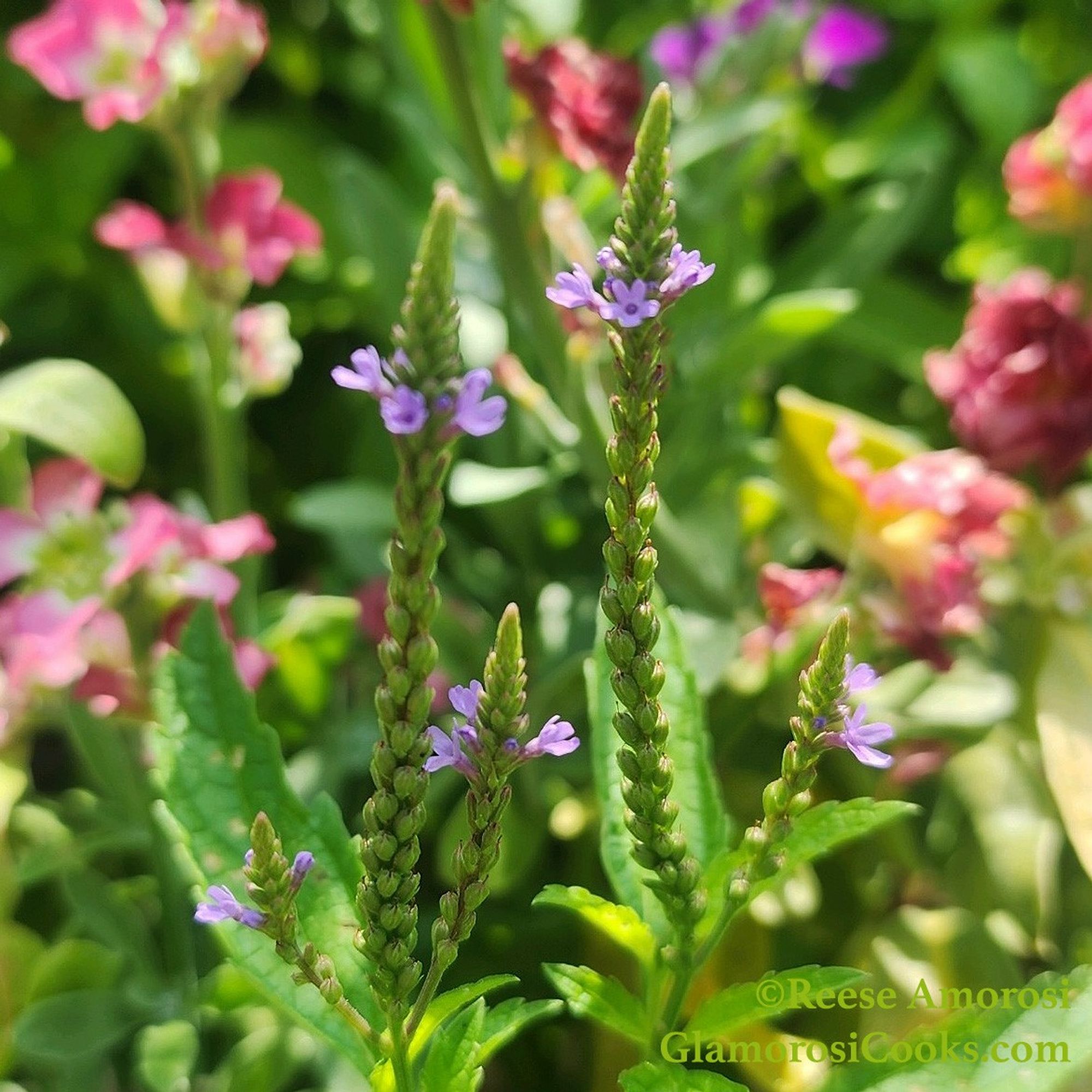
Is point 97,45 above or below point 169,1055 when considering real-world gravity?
above

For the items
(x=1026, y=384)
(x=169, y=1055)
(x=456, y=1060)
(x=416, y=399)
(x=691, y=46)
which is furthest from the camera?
(x=691, y=46)

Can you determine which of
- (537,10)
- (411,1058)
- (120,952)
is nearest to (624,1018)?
(411,1058)

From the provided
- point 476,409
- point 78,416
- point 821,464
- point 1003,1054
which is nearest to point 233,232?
point 78,416

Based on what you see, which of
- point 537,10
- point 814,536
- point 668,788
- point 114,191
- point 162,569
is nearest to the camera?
point 668,788

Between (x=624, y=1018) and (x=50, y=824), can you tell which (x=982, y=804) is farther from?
(x=50, y=824)

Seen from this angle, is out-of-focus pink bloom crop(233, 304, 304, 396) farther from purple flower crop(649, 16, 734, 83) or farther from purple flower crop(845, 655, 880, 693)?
purple flower crop(845, 655, 880, 693)

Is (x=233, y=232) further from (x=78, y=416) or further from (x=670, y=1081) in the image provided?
(x=670, y=1081)

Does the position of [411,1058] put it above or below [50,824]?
below
